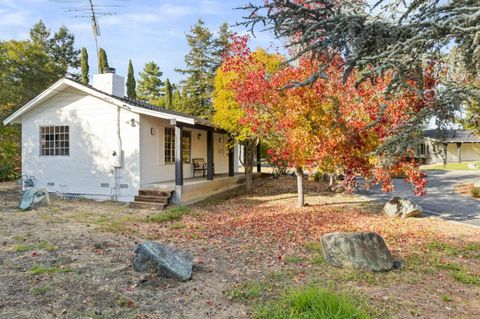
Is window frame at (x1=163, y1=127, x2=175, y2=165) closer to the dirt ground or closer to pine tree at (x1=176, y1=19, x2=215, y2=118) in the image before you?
the dirt ground

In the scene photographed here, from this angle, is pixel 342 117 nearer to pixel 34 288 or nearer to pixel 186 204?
pixel 186 204

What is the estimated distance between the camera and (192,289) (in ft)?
15.5

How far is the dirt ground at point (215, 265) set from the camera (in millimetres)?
4195

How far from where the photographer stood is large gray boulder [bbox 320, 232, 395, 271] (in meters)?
5.48

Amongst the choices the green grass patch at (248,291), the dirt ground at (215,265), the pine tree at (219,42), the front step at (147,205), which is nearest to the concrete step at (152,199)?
the front step at (147,205)

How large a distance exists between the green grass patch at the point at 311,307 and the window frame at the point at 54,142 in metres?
12.0

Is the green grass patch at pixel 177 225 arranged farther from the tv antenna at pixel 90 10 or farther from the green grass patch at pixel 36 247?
the tv antenna at pixel 90 10

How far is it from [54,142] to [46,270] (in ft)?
32.7

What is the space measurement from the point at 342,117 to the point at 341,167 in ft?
5.93

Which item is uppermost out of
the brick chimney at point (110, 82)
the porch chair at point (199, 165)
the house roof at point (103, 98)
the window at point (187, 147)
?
the brick chimney at point (110, 82)

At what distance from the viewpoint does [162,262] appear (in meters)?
5.15

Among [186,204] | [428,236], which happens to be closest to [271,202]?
[186,204]

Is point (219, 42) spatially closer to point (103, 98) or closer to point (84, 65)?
point (84, 65)

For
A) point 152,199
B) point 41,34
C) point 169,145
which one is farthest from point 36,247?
point 41,34
